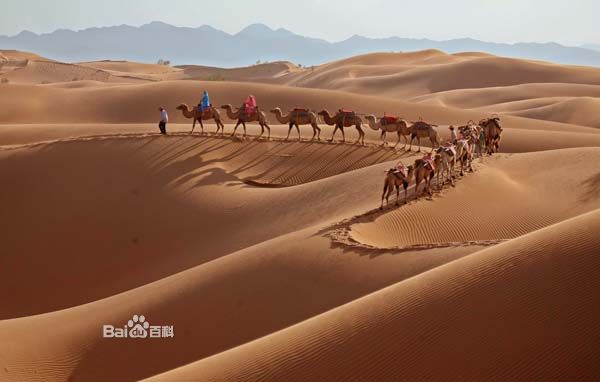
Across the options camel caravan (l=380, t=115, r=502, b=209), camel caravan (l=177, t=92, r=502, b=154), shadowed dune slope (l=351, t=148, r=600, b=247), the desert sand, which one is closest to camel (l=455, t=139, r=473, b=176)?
camel caravan (l=380, t=115, r=502, b=209)

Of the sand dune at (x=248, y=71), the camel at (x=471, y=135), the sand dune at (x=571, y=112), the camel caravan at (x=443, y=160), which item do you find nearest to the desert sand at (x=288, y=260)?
the camel caravan at (x=443, y=160)

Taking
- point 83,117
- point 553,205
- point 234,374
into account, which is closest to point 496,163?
point 553,205

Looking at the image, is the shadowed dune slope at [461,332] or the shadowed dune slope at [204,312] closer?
the shadowed dune slope at [461,332]

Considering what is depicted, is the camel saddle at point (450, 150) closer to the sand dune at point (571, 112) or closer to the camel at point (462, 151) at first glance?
the camel at point (462, 151)

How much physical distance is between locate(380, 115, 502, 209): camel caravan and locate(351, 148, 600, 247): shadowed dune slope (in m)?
0.50

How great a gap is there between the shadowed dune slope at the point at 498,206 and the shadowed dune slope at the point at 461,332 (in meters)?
4.73

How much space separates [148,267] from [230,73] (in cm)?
9296

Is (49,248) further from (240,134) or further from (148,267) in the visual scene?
(240,134)

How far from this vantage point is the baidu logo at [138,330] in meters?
11.7

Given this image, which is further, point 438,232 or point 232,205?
point 232,205

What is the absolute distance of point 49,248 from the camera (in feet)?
65.0

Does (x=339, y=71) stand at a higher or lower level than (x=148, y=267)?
higher

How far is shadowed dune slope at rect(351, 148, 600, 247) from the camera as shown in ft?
47.9

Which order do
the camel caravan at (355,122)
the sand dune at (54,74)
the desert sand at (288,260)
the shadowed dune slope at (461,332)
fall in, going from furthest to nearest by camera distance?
the sand dune at (54,74)
the camel caravan at (355,122)
the desert sand at (288,260)
the shadowed dune slope at (461,332)
